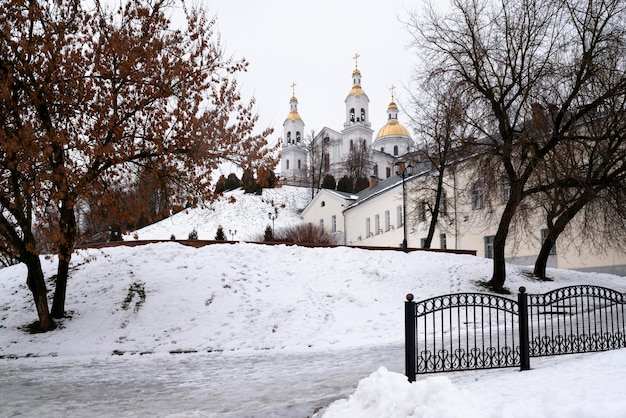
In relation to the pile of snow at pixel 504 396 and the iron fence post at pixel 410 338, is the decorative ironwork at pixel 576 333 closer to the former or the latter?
the pile of snow at pixel 504 396

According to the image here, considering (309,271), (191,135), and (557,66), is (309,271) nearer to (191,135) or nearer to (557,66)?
(191,135)

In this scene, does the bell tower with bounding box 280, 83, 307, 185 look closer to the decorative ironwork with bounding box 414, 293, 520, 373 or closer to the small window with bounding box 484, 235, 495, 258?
the small window with bounding box 484, 235, 495, 258

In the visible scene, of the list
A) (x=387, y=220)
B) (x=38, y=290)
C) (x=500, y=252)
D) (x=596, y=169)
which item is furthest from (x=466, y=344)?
(x=387, y=220)

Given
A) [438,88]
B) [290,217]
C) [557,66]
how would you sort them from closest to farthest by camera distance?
[557,66] < [438,88] < [290,217]

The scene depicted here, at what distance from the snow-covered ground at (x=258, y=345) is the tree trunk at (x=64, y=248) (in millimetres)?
586

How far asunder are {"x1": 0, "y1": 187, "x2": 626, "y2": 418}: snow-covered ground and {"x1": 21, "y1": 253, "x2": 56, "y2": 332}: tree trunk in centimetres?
41

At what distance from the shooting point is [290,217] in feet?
252

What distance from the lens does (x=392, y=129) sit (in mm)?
98000

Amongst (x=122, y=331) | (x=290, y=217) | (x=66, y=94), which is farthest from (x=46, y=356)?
(x=290, y=217)

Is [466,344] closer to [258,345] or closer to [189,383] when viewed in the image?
[189,383]

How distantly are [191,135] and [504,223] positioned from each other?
42.8ft

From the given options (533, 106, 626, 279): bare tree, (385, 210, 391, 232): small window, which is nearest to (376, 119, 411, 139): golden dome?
(385, 210, 391, 232): small window

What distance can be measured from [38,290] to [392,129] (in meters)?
86.3

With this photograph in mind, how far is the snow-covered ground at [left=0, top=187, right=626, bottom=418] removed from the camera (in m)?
6.78
